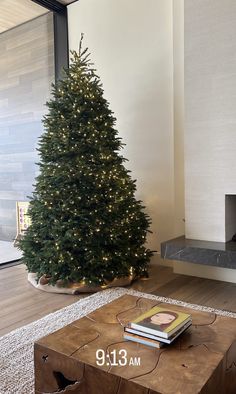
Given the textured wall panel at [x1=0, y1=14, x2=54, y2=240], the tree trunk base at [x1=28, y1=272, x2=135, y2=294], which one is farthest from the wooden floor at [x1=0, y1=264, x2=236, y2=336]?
the textured wall panel at [x1=0, y1=14, x2=54, y2=240]

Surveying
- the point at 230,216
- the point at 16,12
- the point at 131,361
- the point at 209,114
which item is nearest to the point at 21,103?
the point at 16,12

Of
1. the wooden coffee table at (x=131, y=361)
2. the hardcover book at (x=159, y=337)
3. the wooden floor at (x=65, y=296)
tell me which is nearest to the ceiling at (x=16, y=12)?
the wooden floor at (x=65, y=296)

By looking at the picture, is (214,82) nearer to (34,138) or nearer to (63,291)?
(63,291)

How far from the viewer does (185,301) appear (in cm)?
263

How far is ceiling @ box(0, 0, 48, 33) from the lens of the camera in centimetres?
404

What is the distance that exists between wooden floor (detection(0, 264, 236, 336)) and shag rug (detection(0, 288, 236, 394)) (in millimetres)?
118

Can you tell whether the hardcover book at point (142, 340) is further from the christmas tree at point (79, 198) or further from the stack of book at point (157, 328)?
the christmas tree at point (79, 198)

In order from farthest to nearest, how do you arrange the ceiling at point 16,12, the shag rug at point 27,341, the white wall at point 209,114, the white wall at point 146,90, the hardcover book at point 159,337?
1. the ceiling at point 16,12
2. the white wall at point 146,90
3. the white wall at point 209,114
4. the shag rug at point 27,341
5. the hardcover book at point 159,337

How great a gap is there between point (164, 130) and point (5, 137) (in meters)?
2.35

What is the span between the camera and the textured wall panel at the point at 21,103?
14.5 ft

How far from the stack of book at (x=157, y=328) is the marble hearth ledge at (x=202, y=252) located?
1340mm

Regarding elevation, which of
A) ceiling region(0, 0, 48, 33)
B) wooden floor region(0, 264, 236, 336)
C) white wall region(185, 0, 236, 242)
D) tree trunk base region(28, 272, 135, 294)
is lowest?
wooden floor region(0, 264, 236, 336)

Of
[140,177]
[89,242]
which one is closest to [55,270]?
[89,242]

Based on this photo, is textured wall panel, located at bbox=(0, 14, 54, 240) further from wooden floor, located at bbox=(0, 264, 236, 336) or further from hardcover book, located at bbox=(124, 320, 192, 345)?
hardcover book, located at bbox=(124, 320, 192, 345)
